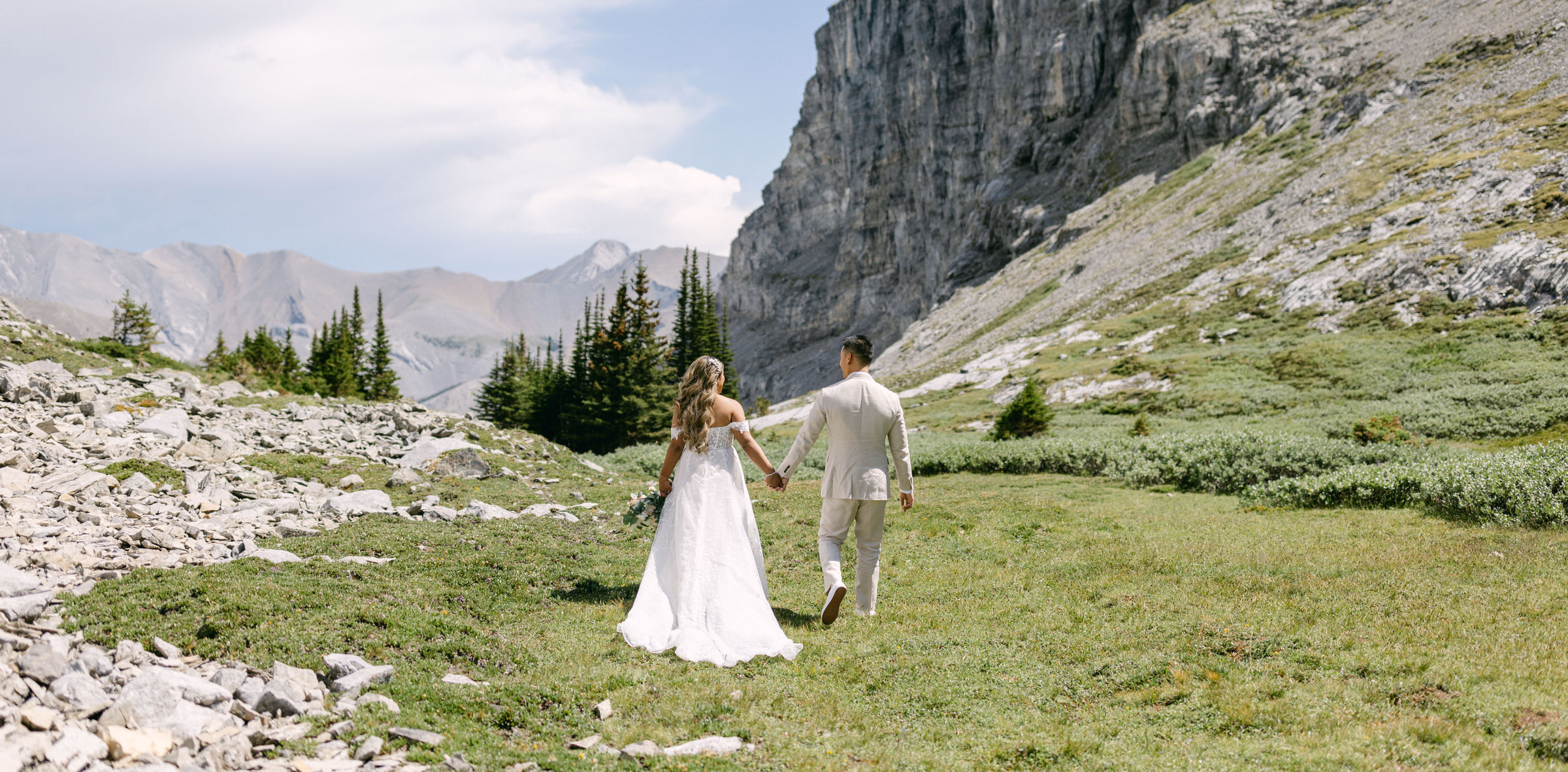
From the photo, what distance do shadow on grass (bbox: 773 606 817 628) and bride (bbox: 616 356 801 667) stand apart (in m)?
0.50

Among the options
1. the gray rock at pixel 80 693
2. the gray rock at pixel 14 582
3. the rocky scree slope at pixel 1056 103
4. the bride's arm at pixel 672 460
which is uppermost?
the rocky scree slope at pixel 1056 103

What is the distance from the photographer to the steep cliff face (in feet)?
316

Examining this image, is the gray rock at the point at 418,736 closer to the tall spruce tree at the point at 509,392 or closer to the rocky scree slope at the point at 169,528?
the rocky scree slope at the point at 169,528

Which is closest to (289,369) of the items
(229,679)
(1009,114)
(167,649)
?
(167,649)

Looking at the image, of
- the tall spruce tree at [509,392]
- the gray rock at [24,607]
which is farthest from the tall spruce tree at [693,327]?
the gray rock at [24,607]

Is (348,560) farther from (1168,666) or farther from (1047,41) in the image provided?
(1047,41)

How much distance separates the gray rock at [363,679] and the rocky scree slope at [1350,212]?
4342 cm

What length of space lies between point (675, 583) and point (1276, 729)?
6.32 meters

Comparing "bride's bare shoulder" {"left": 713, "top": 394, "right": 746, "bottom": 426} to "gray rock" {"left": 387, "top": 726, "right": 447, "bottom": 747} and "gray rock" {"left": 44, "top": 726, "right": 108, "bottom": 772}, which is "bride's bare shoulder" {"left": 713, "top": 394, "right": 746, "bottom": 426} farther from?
"gray rock" {"left": 44, "top": 726, "right": 108, "bottom": 772}

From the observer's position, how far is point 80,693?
5898 millimetres

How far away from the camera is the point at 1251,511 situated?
16.3m

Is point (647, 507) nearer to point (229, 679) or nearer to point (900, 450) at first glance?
point (900, 450)

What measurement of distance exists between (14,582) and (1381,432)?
2792cm

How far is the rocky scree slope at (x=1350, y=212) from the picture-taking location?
40031mm
